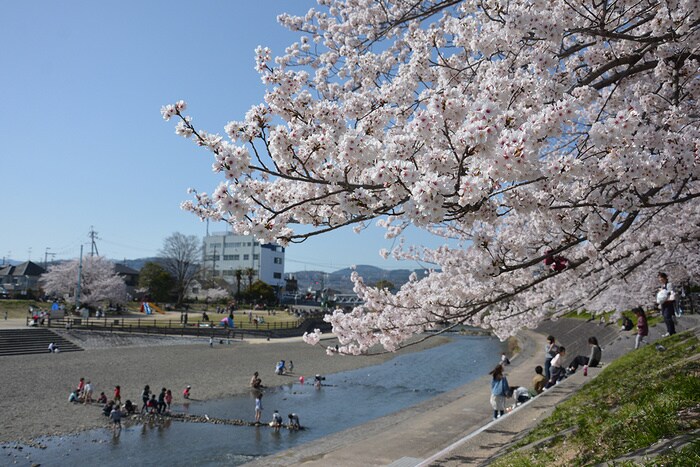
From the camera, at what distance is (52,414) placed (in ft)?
55.0

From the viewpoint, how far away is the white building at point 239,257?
93688 mm

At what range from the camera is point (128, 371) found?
24672 mm

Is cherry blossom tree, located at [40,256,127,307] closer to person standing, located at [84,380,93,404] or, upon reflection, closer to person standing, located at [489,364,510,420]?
person standing, located at [84,380,93,404]

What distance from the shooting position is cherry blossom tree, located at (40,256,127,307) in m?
52.1

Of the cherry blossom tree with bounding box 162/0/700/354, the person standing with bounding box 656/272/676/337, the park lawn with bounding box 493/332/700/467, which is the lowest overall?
the park lawn with bounding box 493/332/700/467

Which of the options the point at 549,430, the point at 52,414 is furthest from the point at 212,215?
the point at 52,414

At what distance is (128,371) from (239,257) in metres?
70.9

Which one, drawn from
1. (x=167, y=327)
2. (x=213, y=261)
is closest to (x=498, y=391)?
(x=167, y=327)

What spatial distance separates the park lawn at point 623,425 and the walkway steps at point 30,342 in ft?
96.4

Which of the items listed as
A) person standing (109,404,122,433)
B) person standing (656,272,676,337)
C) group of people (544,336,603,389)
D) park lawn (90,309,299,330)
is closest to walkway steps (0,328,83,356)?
park lawn (90,309,299,330)

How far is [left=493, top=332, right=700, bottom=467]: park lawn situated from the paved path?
4.21 feet

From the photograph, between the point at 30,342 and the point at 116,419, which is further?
the point at 30,342

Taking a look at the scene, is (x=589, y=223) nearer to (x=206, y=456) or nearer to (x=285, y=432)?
(x=206, y=456)

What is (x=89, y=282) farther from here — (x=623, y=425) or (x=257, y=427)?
(x=623, y=425)
